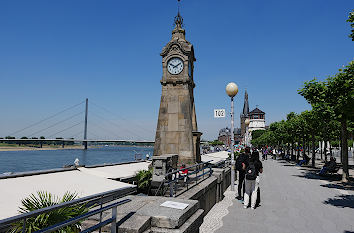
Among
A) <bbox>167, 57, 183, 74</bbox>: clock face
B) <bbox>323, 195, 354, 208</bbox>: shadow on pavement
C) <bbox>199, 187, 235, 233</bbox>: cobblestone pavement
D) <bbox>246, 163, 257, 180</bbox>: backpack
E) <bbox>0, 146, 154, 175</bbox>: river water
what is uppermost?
<bbox>167, 57, 183, 74</bbox>: clock face

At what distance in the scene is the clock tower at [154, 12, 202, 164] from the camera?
13.9 meters

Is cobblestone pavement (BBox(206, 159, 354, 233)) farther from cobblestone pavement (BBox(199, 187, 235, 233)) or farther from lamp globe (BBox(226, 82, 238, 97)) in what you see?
lamp globe (BBox(226, 82, 238, 97))

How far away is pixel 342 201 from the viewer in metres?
9.53

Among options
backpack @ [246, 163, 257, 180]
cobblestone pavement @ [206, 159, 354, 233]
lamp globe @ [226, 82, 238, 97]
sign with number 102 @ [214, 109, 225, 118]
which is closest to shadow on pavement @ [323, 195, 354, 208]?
cobblestone pavement @ [206, 159, 354, 233]

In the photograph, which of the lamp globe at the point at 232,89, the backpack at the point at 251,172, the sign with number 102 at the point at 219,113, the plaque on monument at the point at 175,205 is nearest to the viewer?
the plaque on monument at the point at 175,205

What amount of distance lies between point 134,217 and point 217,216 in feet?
16.4

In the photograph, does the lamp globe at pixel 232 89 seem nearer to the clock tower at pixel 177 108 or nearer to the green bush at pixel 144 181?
the clock tower at pixel 177 108

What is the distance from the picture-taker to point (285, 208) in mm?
8414

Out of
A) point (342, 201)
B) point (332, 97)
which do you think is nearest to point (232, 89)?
point (342, 201)

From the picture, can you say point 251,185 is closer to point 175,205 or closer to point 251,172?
point 251,172

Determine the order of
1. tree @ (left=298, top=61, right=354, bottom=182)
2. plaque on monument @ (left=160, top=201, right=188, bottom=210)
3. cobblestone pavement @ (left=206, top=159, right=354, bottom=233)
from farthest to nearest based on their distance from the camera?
1. tree @ (left=298, top=61, right=354, bottom=182)
2. cobblestone pavement @ (left=206, top=159, right=354, bottom=233)
3. plaque on monument @ (left=160, top=201, right=188, bottom=210)

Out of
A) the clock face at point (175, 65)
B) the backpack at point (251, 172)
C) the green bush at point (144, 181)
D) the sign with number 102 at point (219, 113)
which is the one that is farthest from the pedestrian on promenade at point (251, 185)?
the clock face at point (175, 65)

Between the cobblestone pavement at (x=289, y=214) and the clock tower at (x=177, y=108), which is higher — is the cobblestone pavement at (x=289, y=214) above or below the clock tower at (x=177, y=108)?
below

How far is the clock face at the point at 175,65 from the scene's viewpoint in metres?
14.5
